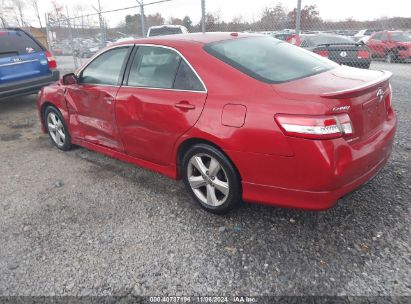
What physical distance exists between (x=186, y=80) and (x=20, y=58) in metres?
5.47

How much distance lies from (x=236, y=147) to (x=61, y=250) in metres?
1.63

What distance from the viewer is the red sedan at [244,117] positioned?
7.62 ft

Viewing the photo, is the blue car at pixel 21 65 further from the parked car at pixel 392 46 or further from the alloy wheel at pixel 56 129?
the parked car at pixel 392 46

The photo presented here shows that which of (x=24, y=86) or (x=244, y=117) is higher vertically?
(x=244, y=117)

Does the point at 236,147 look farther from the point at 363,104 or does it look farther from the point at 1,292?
the point at 1,292

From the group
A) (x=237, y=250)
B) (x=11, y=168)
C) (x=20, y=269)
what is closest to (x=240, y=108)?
(x=237, y=250)

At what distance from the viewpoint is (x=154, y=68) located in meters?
3.36

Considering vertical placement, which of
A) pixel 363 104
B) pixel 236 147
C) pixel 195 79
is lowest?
pixel 236 147

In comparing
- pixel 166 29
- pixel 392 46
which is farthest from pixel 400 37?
pixel 166 29

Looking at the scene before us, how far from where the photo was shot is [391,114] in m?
2.98

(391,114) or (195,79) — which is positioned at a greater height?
(195,79)

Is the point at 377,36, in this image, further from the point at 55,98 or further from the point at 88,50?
the point at 55,98

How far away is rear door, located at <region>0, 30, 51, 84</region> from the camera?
6.71m

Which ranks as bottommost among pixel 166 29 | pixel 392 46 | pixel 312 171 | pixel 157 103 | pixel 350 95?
pixel 392 46
